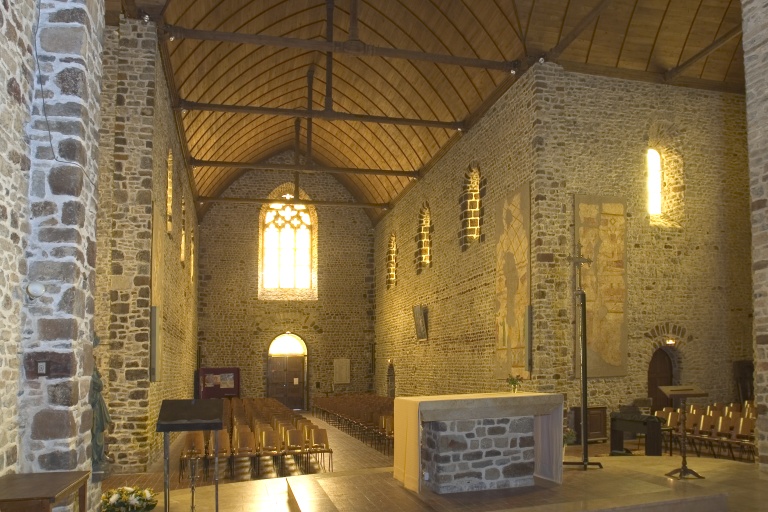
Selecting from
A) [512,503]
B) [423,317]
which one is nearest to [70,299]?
[512,503]

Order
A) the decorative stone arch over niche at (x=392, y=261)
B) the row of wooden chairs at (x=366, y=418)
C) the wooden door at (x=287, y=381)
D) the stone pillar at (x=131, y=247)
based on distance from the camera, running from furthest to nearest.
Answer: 1. the wooden door at (x=287, y=381)
2. the decorative stone arch over niche at (x=392, y=261)
3. the row of wooden chairs at (x=366, y=418)
4. the stone pillar at (x=131, y=247)

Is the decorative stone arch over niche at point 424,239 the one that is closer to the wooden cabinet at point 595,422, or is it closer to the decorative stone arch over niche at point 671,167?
the decorative stone arch over niche at point 671,167

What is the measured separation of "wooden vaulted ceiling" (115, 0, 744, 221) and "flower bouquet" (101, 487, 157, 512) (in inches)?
296

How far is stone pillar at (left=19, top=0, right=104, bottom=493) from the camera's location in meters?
5.55

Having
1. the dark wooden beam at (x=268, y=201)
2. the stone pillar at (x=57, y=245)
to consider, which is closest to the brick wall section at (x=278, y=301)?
the dark wooden beam at (x=268, y=201)

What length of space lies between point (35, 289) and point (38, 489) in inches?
59.8

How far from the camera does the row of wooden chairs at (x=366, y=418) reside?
13705 mm

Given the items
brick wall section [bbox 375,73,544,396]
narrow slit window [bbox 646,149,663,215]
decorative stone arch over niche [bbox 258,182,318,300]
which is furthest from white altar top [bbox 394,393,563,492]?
decorative stone arch over niche [bbox 258,182,318,300]

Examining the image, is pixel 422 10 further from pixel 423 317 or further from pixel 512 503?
pixel 512 503

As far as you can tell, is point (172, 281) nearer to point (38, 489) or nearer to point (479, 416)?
point (479, 416)

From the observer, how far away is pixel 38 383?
18.3 ft

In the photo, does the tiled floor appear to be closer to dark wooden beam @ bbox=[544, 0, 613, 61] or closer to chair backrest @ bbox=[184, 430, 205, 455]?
chair backrest @ bbox=[184, 430, 205, 455]

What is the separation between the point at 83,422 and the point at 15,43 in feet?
9.85

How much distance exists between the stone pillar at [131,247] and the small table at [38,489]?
18.2 ft
